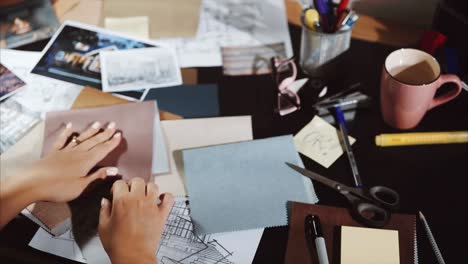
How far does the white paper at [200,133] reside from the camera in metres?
0.85

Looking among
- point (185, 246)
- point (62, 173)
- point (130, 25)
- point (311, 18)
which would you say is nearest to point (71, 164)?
point (62, 173)

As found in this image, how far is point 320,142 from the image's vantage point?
850 millimetres

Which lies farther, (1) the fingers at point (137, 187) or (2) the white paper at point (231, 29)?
(2) the white paper at point (231, 29)

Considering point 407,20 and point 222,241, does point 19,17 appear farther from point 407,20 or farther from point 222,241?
point 407,20

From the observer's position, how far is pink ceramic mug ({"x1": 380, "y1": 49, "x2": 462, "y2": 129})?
2.61ft

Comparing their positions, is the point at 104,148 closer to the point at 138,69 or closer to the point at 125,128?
the point at 125,128

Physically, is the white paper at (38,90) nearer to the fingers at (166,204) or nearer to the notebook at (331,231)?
the fingers at (166,204)

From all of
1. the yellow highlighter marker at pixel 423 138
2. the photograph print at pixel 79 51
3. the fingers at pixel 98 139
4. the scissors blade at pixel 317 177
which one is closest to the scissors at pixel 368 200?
the scissors blade at pixel 317 177

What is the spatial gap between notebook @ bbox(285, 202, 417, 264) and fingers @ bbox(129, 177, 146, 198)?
24 centimetres

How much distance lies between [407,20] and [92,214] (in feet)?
2.59

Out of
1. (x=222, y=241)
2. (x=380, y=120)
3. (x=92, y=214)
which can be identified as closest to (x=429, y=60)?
(x=380, y=120)

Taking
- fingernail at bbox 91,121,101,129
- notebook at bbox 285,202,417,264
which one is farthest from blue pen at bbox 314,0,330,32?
fingernail at bbox 91,121,101,129

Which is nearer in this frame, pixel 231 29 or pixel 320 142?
pixel 320 142

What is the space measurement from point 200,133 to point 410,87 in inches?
14.1
